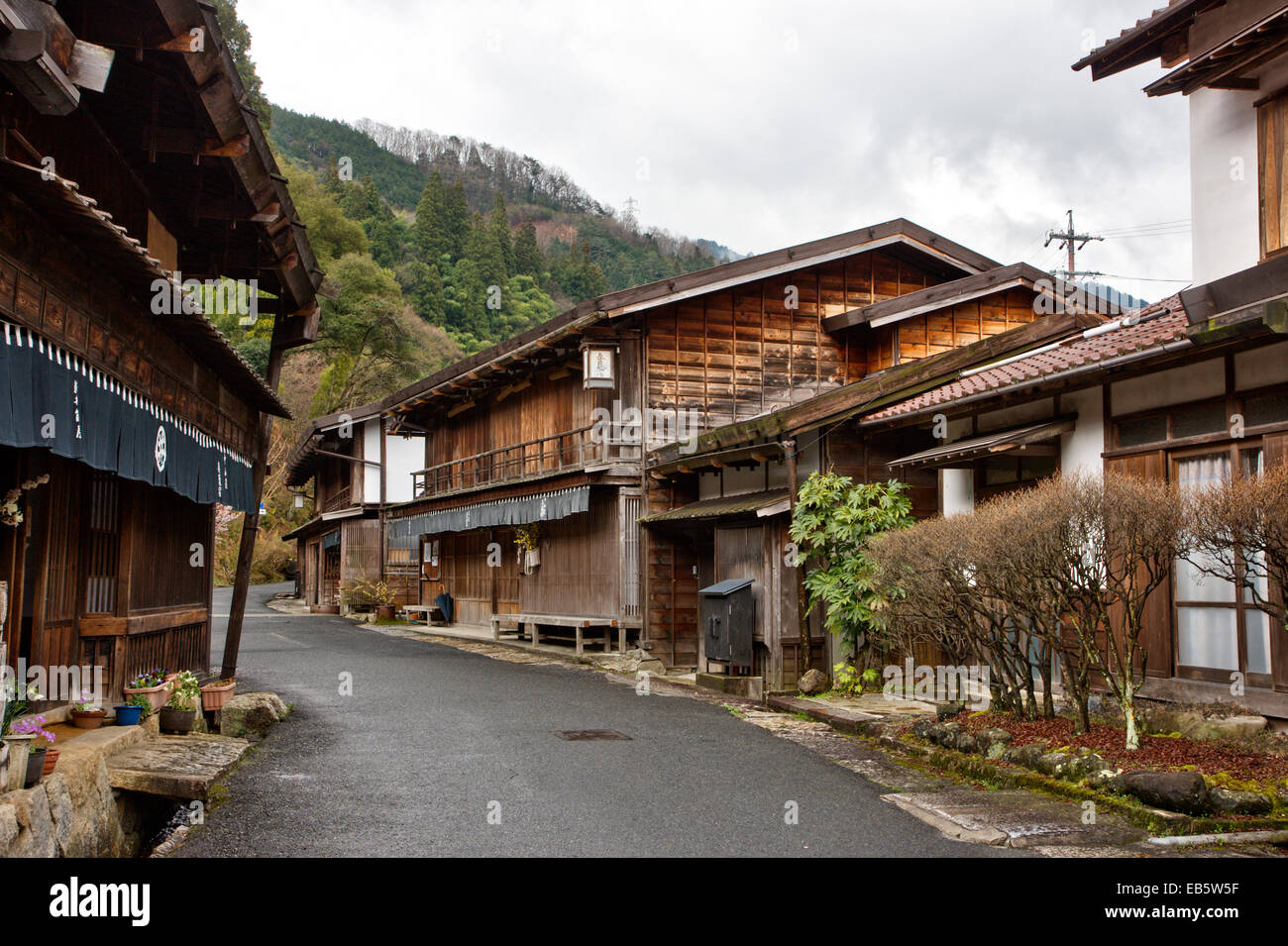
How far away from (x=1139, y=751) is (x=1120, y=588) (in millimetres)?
1357

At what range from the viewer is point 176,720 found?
9648 mm

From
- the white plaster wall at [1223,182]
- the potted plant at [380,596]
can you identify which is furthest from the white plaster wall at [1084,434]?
the potted plant at [380,596]

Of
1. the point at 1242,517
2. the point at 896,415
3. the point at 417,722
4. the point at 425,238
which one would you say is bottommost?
the point at 417,722

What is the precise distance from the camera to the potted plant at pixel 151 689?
9211 mm

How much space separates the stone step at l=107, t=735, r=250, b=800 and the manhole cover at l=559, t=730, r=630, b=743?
3439 mm

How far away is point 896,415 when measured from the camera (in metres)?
14.2

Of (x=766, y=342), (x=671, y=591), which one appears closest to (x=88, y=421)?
(x=671, y=591)

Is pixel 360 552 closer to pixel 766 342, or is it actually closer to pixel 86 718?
pixel 766 342

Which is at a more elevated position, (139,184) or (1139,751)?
(139,184)

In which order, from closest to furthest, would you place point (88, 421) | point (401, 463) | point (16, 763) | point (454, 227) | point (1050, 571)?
point (16, 763) < point (88, 421) < point (1050, 571) < point (401, 463) < point (454, 227)

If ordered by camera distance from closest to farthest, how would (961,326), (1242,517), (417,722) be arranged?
(1242,517) < (417,722) < (961,326)

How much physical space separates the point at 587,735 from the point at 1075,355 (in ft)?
22.7
